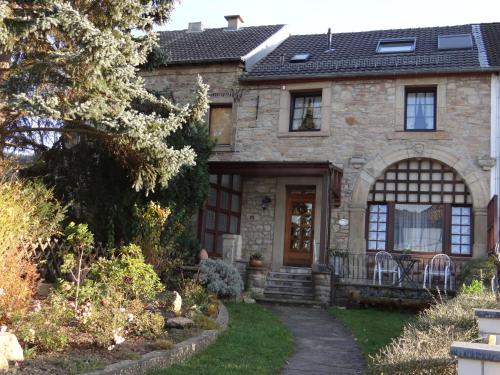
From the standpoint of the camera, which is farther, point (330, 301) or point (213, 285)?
point (330, 301)

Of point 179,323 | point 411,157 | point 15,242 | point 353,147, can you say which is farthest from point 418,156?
point 15,242

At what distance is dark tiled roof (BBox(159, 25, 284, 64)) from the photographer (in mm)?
15930

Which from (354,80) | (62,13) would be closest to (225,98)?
(354,80)

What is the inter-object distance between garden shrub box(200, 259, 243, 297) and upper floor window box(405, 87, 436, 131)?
241 inches

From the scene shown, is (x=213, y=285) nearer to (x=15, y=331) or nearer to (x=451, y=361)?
(x=15, y=331)

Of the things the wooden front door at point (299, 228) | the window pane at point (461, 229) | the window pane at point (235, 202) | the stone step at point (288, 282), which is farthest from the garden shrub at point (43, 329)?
the window pane at point (461, 229)

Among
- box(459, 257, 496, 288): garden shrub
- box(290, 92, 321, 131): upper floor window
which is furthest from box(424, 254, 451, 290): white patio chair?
box(290, 92, 321, 131): upper floor window

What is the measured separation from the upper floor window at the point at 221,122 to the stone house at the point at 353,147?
38 millimetres

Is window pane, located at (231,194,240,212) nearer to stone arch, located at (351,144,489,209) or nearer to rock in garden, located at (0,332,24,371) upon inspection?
stone arch, located at (351,144,489,209)

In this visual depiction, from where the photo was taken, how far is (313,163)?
42.5 ft

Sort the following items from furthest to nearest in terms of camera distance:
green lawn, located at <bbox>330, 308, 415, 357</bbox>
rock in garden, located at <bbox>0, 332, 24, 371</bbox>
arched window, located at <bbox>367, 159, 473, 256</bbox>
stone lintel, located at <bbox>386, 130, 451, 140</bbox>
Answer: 1. stone lintel, located at <bbox>386, 130, 451, 140</bbox>
2. arched window, located at <bbox>367, 159, 473, 256</bbox>
3. green lawn, located at <bbox>330, 308, 415, 357</bbox>
4. rock in garden, located at <bbox>0, 332, 24, 371</bbox>

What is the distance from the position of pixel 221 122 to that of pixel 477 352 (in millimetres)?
13498

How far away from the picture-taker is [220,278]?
1138cm

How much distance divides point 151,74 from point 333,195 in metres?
6.69
